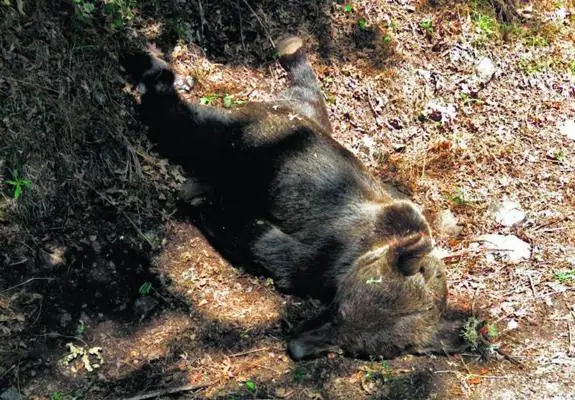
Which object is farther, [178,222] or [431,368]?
[178,222]

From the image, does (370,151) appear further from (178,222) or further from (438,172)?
(178,222)

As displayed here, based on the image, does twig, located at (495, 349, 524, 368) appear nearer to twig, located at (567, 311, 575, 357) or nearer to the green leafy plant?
twig, located at (567, 311, 575, 357)

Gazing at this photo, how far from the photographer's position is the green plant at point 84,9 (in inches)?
189

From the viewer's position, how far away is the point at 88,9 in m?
4.88

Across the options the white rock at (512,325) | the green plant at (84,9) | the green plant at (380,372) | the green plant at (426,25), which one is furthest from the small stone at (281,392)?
the green plant at (426,25)

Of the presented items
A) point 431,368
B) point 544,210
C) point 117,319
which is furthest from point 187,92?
point 544,210

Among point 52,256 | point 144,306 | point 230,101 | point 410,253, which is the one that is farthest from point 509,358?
point 52,256

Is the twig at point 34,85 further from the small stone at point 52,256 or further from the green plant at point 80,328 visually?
the green plant at point 80,328

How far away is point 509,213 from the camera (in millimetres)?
6188

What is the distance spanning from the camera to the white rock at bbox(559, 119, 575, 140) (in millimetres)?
6641

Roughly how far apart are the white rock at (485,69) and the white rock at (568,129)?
3.20 feet

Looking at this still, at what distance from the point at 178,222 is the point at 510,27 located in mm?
4339

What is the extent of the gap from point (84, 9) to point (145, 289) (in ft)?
7.61

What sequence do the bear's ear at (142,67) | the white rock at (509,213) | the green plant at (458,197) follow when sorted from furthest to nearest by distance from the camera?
the green plant at (458,197) → the white rock at (509,213) → the bear's ear at (142,67)
